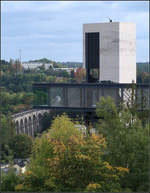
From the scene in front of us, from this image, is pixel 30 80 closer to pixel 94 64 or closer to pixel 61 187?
pixel 94 64

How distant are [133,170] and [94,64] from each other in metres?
17.5

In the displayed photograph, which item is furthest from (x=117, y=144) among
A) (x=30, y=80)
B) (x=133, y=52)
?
(x=30, y=80)

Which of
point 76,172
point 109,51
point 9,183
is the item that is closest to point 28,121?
point 109,51

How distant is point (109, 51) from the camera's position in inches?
1214

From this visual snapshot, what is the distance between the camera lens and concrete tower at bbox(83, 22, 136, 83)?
28.6 m

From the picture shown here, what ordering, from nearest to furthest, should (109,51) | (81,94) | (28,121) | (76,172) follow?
(76,172) < (81,94) < (109,51) < (28,121)

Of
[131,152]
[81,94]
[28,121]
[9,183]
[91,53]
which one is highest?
[91,53]

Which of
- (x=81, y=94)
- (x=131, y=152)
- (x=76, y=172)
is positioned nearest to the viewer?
(x=76, y=172)

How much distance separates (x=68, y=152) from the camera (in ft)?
38.2

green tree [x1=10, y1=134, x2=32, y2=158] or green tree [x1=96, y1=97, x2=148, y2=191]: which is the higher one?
green tree [x1=96, y1=97, x2=148, y2=191]

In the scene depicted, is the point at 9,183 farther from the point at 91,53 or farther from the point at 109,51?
the point at 109,51

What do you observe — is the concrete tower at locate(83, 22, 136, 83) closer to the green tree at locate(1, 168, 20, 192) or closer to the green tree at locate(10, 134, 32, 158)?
the green tree at locate(10, 134, 32, 158)

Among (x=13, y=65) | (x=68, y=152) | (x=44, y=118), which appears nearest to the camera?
(x=68, y=152)

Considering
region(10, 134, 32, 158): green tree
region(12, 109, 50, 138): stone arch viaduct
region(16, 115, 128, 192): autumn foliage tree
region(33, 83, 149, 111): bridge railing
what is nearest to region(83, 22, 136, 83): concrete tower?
region(33, 83, 149, 111): bridge railing
